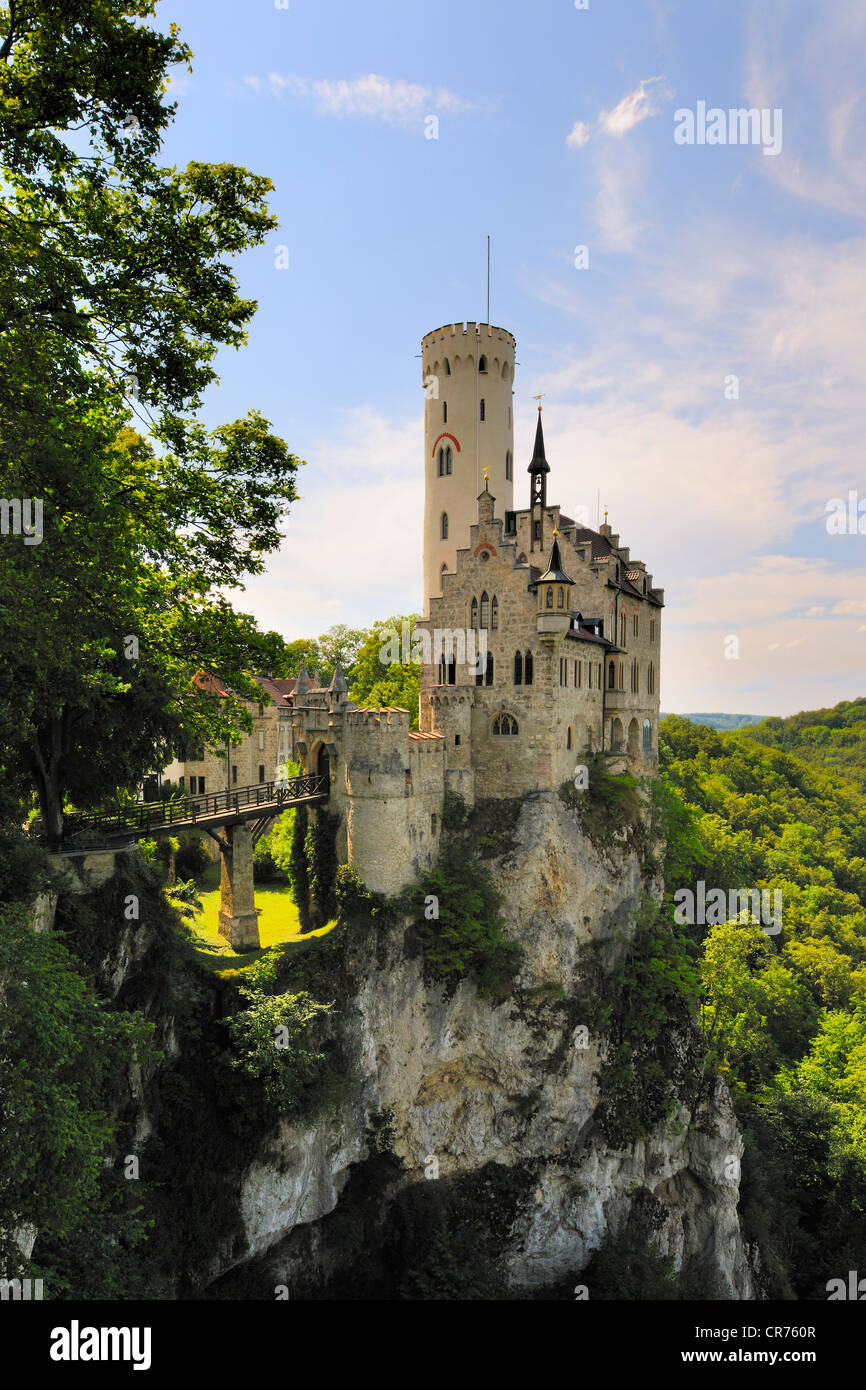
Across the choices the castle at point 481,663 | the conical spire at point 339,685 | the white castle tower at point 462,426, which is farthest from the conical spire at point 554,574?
the conical spire at point 339,685

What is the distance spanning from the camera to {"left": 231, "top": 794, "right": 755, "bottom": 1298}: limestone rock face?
2731 cm

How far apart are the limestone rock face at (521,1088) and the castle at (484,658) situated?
11.0 feet

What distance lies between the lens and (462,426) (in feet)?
122

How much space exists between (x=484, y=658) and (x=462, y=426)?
1268cm

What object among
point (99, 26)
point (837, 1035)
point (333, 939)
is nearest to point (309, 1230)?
point (333, 939)

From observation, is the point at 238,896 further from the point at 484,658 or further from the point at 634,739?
the point at 634,739

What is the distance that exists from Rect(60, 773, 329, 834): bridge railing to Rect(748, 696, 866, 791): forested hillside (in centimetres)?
12088

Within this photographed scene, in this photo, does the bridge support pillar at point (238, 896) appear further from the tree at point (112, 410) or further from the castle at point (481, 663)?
the tree at point (112, 410)

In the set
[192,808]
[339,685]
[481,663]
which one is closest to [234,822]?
[192,808]

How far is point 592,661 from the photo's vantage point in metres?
36.2

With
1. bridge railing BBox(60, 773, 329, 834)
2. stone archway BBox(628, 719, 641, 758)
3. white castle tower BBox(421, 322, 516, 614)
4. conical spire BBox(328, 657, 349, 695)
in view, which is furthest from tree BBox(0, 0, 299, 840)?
stone archway BBox(628, 719, 641, 758)

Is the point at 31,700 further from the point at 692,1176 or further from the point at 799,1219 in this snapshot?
the point at 799,1219
